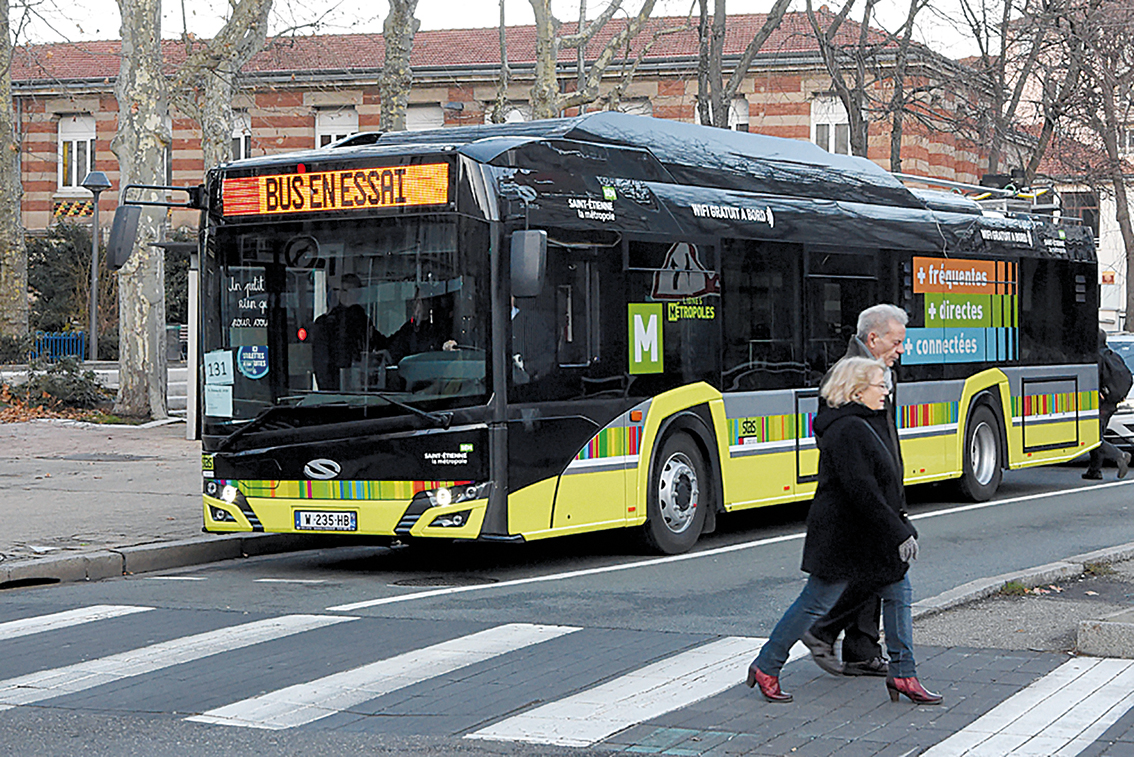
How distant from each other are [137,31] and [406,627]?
1764cm

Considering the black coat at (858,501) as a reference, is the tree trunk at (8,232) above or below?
above

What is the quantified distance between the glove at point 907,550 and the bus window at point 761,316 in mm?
6313

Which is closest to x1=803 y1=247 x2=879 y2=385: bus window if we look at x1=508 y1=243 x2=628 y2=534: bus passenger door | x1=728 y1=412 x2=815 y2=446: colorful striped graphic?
x1=728 y1=412 x2=815 y2=446: colorful striped graphic

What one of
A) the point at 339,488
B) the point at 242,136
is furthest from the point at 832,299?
the point at 242,136

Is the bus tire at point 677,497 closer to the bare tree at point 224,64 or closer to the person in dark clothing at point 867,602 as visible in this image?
the person in dark clothing at point 867,602

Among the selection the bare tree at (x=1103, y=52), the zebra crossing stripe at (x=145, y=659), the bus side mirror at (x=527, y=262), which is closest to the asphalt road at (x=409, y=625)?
the zebra crossing stripe at (x=145, y=659)

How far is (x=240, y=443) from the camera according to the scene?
11.5 meters

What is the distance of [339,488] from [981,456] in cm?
828

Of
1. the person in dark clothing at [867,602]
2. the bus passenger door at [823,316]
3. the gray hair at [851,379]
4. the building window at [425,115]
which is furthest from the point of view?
the building window at [425,115]

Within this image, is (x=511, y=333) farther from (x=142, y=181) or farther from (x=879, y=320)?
(x=142, y=181)

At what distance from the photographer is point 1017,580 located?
10031mm

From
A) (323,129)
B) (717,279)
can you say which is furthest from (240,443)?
(323,129)

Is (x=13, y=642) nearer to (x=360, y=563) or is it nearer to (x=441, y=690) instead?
(x=441, y=690)

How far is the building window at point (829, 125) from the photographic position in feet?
143
